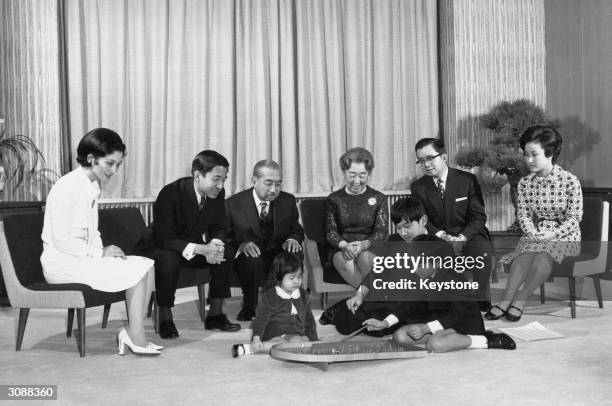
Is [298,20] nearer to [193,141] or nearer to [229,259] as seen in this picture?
[193,141]

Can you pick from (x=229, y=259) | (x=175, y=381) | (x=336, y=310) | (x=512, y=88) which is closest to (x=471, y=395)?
(x=175, y=381)

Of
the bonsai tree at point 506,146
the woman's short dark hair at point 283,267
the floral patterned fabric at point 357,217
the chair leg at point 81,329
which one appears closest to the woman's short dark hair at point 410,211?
the floral patterned fabric at point 357,217

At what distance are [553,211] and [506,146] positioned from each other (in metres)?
1.68

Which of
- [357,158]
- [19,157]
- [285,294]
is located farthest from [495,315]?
[19,157]

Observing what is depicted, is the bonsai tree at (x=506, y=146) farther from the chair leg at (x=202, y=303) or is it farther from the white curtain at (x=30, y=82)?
the white curtain at (x=30, y=82)

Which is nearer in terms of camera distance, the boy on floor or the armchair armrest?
the boy on floor

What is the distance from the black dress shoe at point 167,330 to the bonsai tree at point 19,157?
2.18m

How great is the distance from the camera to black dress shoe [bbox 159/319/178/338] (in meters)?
4.70

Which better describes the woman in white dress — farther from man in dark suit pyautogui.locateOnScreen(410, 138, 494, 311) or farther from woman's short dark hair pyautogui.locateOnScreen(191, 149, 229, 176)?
man in dark suit pyautogui.locateOnScreen(410, 138, 494, 311)

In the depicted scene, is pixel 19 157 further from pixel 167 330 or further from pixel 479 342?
pixel 479 342

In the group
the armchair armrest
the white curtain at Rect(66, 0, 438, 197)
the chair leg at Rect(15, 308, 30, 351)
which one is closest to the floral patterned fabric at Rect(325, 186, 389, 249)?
the armchair armrest

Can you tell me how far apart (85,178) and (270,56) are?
3.04 metres

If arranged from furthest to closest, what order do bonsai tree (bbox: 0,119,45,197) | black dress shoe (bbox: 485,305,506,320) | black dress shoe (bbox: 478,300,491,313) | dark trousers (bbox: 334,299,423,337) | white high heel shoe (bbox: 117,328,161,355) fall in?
bonsai tree (bbox: 0,119,45,197)
black dress shoe (bbox: 478,300,491,313)
black dress shoe (bbox: 485,305,506,320)
dark trousers (bbox: 334,299,423,337)
white high heel shoe (bbox: 117,328,161,355)

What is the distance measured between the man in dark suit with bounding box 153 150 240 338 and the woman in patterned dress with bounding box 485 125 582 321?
1725mm
